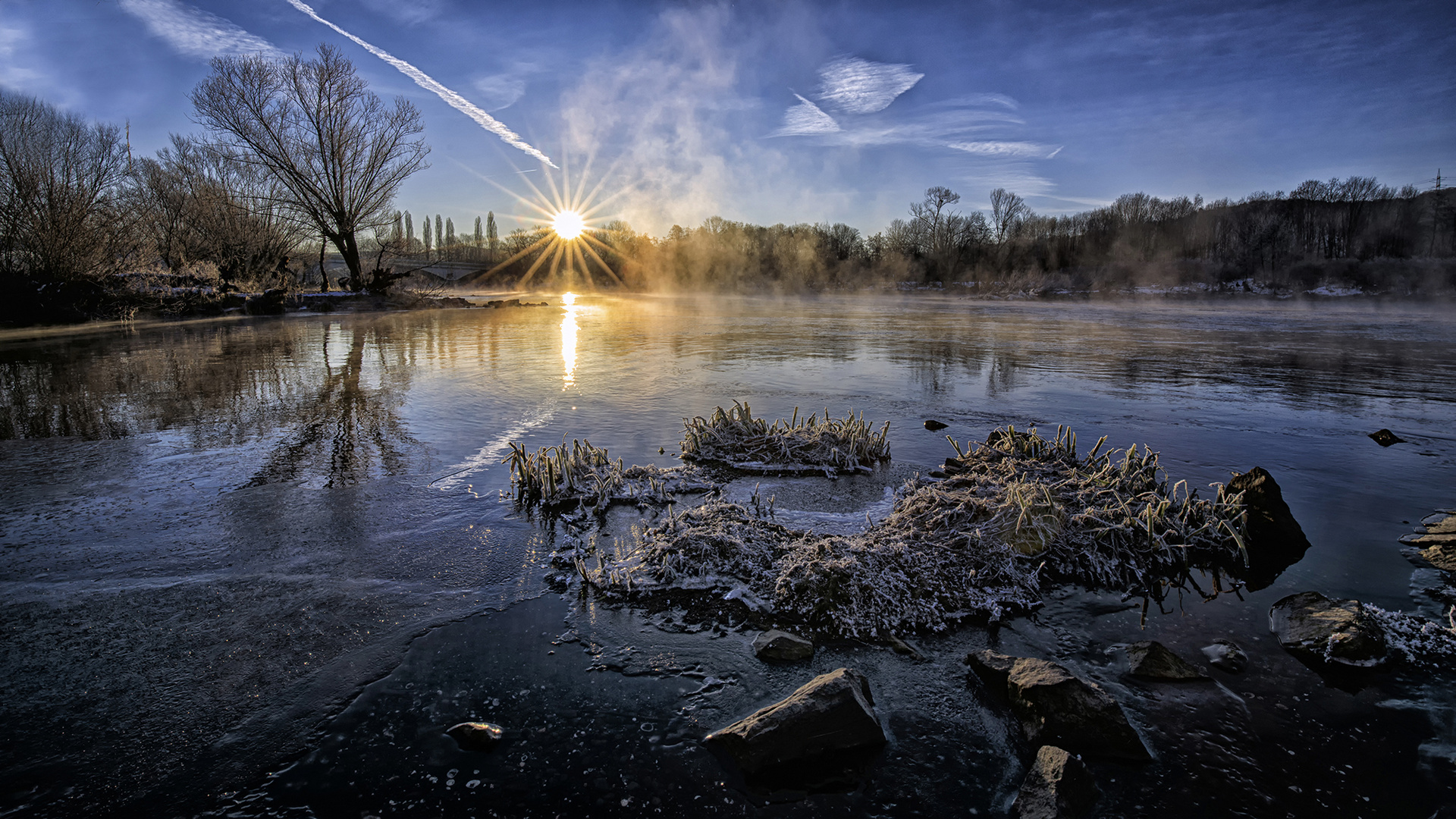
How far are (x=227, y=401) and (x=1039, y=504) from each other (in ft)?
30.1

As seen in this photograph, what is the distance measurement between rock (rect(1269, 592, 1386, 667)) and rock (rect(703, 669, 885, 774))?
228 centimetres

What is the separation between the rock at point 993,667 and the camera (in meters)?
2.87

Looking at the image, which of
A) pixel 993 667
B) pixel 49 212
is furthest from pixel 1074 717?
pixel 49 212

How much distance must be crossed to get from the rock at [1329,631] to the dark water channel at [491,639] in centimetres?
11

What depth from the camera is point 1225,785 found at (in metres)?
2.37

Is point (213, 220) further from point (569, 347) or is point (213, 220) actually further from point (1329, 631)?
point (1329, 631)

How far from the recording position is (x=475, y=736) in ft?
8.25

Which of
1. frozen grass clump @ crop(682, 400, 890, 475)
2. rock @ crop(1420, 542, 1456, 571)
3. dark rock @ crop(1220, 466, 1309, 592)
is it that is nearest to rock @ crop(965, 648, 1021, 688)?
dark rock @ crop(1220, 466, 1309, 592)

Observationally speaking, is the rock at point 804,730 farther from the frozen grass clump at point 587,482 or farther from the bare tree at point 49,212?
the bare tree at point 49,212

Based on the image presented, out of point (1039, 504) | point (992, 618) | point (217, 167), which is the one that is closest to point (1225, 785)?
point (992, 618)

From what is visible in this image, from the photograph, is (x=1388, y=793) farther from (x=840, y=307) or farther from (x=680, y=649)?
(x=840, y=307)

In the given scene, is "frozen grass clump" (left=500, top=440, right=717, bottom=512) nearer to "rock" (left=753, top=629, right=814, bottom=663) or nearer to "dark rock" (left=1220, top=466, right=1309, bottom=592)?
"rock" (left=753, top=629, right=814, bottom=663)

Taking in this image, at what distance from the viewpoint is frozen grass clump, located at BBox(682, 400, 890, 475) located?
5.93 metres

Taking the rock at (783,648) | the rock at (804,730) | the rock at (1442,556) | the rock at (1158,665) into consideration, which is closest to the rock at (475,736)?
the rock at (804,730)
